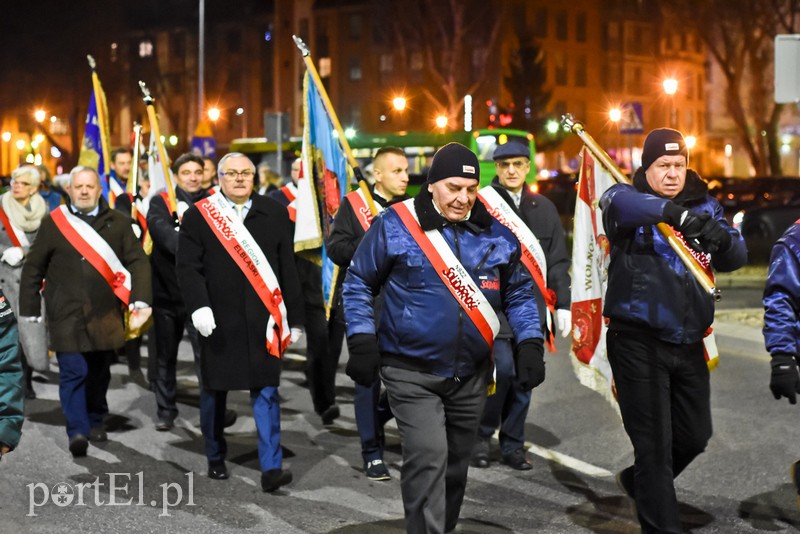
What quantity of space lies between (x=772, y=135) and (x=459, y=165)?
41910 mm

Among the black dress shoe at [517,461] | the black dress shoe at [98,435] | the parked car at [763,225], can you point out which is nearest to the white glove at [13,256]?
the black dress shoe at [98,435]

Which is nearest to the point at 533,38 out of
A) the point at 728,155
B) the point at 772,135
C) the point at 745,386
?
the point at 728,155

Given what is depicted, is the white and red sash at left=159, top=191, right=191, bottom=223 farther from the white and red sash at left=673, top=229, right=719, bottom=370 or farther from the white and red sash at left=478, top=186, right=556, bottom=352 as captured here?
the white and red sash at left=673, top=229, right=719, bottom=370

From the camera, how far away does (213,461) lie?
7688 mm

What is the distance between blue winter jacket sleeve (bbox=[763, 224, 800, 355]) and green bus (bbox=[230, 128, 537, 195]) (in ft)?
78.7

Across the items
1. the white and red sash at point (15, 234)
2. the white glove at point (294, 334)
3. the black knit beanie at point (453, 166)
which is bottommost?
the white glove at point (294, 334)

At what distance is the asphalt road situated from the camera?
6.54m

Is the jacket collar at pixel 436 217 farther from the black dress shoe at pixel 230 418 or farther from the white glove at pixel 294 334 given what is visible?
the black dress shoe at pixel 230 418

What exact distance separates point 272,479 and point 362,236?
1.47 metres

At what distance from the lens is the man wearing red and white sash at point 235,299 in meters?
7.50

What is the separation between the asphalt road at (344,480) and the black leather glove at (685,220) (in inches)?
67.9

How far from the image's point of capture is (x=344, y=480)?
7535 mm

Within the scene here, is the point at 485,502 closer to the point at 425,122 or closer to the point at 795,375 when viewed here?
the point at 795,375

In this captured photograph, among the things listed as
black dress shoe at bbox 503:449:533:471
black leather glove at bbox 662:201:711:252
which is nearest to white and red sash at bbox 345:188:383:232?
black dress shoe at bbox 503:449:533:471
